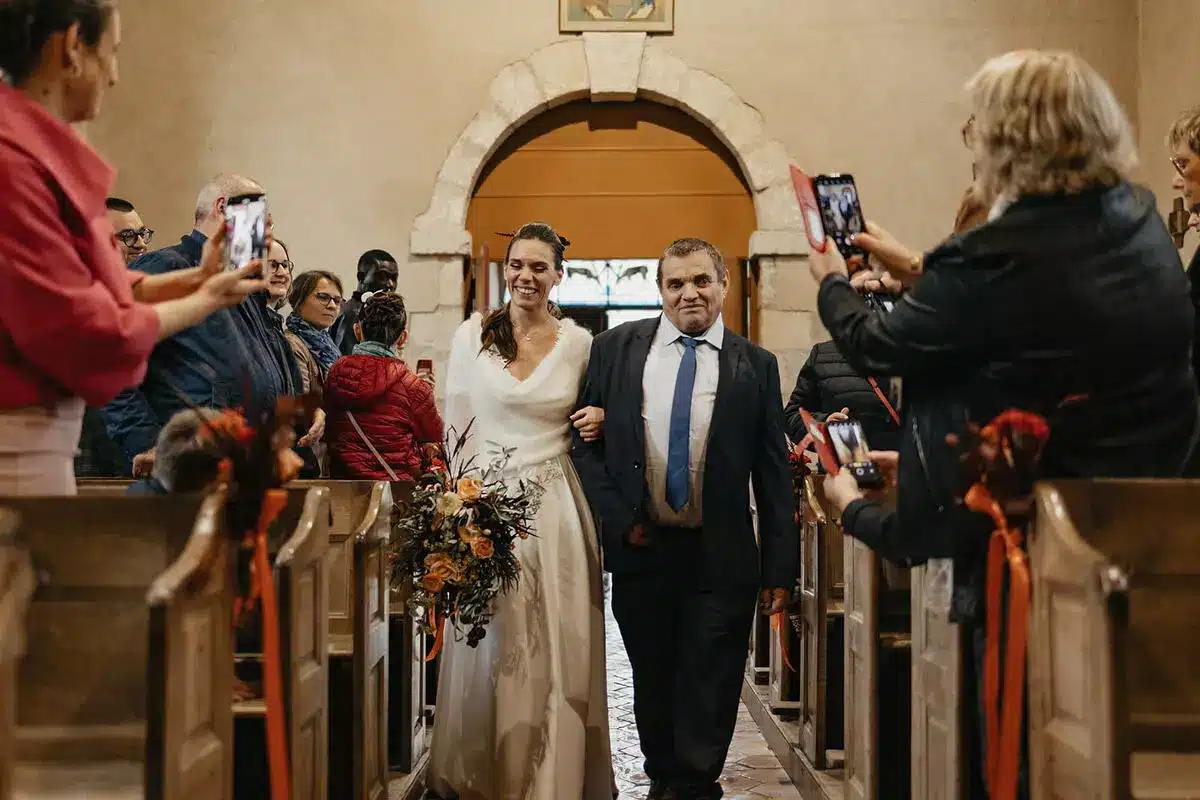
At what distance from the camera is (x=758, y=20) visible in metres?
8.62

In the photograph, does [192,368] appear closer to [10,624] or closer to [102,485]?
[102,485]

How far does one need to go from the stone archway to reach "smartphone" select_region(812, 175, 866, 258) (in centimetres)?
611

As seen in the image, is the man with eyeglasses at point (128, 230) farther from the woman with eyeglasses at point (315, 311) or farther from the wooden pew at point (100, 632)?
the wooden pew at point (100, 632)

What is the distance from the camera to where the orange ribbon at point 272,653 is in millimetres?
2160

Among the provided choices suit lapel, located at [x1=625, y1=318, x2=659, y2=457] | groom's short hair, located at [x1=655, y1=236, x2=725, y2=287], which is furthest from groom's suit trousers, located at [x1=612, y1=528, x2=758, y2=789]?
groom's short hair, located at [x1=655, y1=236, x2=725, y2=287]

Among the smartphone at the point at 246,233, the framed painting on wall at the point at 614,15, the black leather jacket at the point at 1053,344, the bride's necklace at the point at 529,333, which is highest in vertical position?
A: the framed painting on wall at the point at 614,15

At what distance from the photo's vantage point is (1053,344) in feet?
6.62

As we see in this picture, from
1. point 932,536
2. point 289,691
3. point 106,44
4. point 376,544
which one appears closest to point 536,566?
point 376,544

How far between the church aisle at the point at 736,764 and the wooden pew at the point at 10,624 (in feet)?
8.31

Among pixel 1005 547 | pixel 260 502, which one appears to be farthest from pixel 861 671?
pixel 260 502

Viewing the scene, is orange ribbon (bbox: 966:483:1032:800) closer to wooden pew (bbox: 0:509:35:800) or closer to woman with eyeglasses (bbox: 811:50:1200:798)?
woman with eyeglasses (bbox: 811:50:1200:798)

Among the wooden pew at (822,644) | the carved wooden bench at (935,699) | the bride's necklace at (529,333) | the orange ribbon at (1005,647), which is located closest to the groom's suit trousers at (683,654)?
the wooden pew at (822,644)

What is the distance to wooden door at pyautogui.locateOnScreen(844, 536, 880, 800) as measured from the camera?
124 inches

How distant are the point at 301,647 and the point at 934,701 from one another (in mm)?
1276
